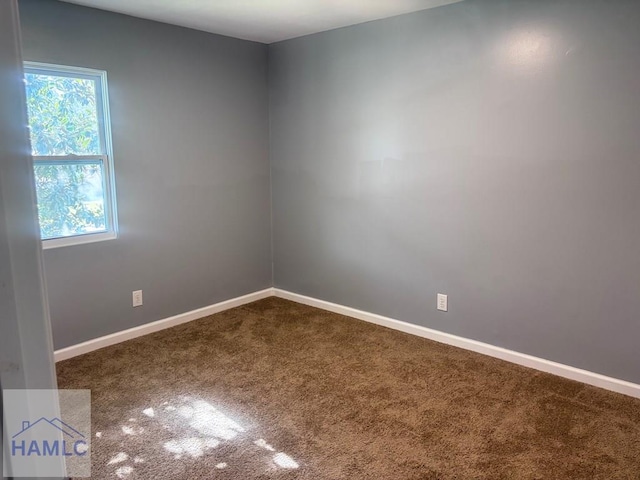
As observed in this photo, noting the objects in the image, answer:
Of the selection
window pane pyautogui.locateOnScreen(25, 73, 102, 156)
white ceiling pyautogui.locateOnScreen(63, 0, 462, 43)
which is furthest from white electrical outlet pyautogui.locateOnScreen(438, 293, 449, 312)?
window pane pyautogui.locateOnScreen(25, 73, 102, 156)

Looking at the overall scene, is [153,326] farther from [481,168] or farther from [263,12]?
[481,168]

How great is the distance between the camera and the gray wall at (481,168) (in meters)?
2.69

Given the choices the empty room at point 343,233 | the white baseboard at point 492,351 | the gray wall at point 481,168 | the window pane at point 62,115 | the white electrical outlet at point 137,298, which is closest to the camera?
the empty room at point 343,233

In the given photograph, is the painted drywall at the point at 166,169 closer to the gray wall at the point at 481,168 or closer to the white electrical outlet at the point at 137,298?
the white electrical outlet at the point at 137,298

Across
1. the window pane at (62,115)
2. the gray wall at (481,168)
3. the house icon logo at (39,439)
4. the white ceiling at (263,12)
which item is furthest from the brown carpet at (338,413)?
the white ceiling at (263,12)

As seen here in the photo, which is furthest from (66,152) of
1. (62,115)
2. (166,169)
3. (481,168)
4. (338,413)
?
(481,168)

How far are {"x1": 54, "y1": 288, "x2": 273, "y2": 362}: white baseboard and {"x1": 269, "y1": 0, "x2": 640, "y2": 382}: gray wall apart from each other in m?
0.66

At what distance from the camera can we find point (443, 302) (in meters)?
3.49

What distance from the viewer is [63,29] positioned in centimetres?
302

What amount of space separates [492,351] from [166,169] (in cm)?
273

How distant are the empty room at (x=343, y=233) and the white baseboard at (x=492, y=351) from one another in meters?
0.02

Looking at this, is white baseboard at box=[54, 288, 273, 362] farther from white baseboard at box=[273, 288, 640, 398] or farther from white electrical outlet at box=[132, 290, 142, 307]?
white baseboard at box=[273, 288, 640, 398]

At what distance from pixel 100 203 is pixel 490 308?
282cm

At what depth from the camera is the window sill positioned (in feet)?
10.2
